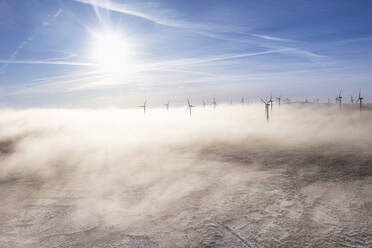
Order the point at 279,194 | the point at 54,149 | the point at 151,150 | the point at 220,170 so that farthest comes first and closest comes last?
the point at 54,149
the point at 151,150
the point at 220,170
the point at 279,194

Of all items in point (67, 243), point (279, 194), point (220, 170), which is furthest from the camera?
point (220, 170)

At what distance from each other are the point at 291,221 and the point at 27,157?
40.5 meters

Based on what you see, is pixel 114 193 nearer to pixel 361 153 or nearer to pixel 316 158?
pixel 316 158

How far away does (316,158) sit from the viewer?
32938mm

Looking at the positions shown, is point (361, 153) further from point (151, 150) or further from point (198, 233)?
point (151, 150)

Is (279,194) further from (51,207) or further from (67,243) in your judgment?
(51,207)

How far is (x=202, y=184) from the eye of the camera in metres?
25.1

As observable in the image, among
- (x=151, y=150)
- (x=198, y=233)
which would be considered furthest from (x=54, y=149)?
(x=198, y=233)

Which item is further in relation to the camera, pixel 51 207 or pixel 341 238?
pixel 51 207

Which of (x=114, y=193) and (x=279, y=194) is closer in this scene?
(x=279, y=194)

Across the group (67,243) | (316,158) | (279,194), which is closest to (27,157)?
(67,243)

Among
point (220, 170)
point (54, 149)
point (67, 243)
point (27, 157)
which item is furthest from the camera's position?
point (54, 149)

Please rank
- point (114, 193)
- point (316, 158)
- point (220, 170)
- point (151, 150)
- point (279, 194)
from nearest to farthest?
point (279, 194) < point (114, 193) < point (220, 170) < point (316, 158) < point (151, 150)

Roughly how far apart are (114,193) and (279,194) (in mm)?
14788
